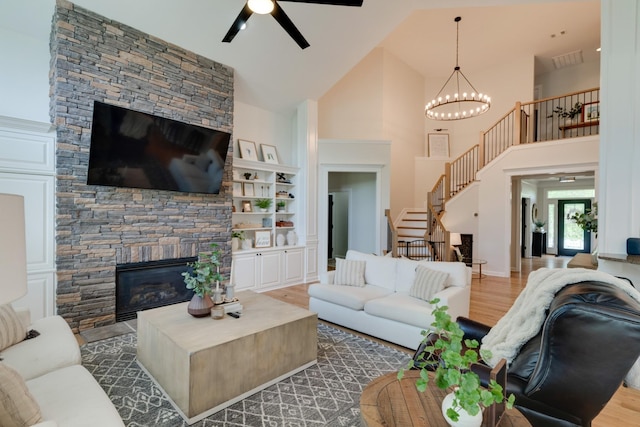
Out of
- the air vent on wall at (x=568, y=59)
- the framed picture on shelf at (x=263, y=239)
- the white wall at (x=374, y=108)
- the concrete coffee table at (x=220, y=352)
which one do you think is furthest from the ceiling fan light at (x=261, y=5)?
the air vent on wall at (x=568, y=59)

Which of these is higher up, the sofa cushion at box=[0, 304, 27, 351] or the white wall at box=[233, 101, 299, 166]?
the white wall at box=[233, 101, 299, 166]

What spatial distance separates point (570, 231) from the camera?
11.2m

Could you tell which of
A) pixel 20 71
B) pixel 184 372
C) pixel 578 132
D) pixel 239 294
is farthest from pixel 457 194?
pixel 20 71

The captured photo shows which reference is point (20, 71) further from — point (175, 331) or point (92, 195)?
point (175, 331)

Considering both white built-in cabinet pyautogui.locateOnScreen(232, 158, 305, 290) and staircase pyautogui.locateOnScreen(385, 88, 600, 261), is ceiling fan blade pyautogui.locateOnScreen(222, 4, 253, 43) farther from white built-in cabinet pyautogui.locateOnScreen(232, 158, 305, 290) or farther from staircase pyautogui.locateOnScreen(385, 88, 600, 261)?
staircase pyautogui.locateOnScreen(385, 88, 600, 261)

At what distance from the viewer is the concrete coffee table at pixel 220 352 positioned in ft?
6.91

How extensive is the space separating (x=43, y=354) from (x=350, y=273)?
3044mm

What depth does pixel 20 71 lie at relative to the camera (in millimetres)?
3588

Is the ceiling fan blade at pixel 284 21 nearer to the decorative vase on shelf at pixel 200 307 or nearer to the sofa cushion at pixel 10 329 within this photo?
the decorative vase on shelf at pixel 200 307

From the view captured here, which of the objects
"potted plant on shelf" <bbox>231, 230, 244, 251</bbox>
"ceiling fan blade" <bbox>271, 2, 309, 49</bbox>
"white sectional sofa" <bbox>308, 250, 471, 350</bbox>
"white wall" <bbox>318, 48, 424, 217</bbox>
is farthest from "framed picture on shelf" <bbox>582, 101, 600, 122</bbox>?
"potted plant on shelf" <bbox>231, 230, 244, 251</bbox>

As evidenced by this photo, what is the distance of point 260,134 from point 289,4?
2.46 metres

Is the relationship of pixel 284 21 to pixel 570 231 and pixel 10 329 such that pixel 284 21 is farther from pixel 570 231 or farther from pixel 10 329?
pixel 570 231

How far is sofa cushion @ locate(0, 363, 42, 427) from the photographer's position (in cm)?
119

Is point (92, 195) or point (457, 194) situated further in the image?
point (457, 194)
